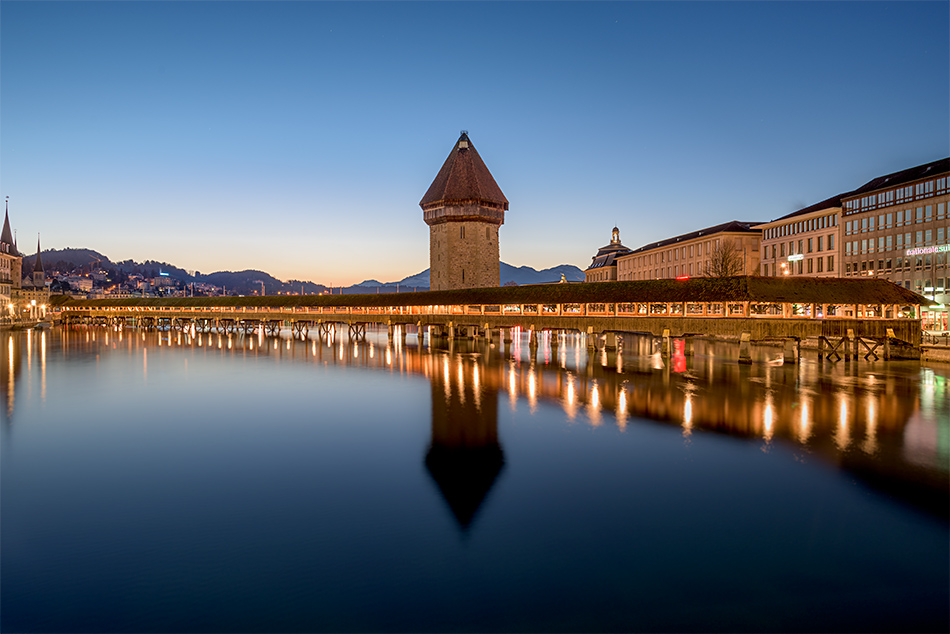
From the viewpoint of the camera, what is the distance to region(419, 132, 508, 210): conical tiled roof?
53.3 metres

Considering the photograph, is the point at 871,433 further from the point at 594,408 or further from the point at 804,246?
the point at 804,246

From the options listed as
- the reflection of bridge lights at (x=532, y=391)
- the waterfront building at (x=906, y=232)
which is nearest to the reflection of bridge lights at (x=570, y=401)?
the reflection of bridge lights at (x=532, y=391)

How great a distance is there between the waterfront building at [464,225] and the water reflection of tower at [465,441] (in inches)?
1049

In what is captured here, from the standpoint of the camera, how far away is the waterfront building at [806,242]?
169ft

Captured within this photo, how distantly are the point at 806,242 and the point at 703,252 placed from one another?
1465 centimetres

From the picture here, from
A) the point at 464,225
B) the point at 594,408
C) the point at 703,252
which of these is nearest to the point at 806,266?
the point at 703,252

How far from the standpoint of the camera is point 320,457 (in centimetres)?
1372

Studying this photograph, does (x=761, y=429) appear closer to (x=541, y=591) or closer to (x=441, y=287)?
(x=541, y=591)

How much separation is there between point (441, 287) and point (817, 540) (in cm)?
4656

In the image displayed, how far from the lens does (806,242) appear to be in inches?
2168

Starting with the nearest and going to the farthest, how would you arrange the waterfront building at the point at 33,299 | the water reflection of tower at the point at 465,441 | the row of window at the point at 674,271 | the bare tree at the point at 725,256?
the water reflection of tower at the point at 465,441 < the bare tree at the point at 725,256 < the row of window at the point at 674,271 < the waterfront building at the point at 33,299

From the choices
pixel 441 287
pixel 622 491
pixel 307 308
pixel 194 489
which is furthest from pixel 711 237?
pixel 194 489

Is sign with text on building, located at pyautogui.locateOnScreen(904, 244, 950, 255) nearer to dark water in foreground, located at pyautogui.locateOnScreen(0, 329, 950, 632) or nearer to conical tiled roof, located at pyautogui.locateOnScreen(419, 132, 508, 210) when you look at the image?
dark water in foreground, located at pyautogui.locateOnScreen(0, 329, 950, 632)

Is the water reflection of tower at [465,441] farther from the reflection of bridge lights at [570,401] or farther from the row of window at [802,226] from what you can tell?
the row of window at [802,226]
